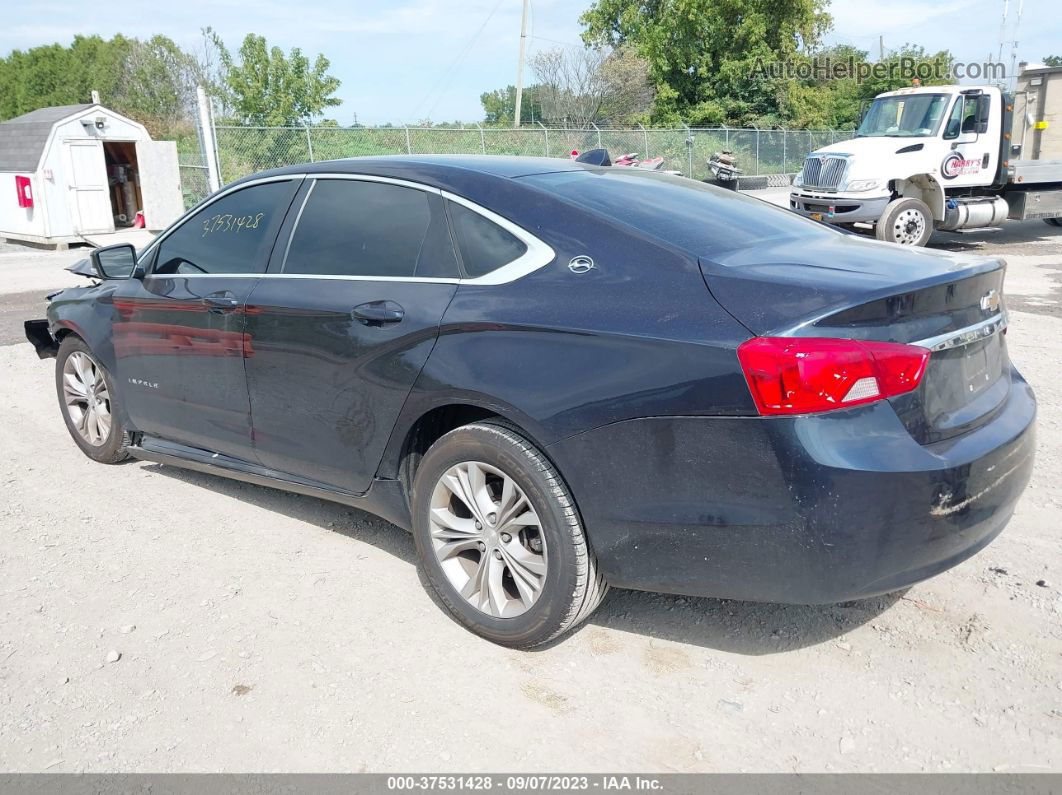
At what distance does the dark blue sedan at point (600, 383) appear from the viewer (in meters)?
2.64

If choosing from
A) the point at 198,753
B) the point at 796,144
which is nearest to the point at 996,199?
the point at 198,753

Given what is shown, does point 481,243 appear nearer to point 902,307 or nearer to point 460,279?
point 460,279

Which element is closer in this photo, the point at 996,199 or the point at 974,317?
the point at 974,317

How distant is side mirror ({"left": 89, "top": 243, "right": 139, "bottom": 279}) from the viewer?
493 cm

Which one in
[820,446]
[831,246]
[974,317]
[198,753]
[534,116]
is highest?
[534,116]

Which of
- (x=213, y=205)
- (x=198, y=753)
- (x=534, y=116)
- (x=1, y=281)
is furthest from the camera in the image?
(x=534, y=116)

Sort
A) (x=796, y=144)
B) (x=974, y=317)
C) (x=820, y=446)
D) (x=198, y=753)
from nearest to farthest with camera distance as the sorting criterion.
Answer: (x=820, y=446), (x=198, y=753), (x=974, y=317), (x=796, y=144)

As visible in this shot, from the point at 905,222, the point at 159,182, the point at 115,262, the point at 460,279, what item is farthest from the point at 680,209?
the point at 159,182

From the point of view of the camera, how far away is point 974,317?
3037 mm

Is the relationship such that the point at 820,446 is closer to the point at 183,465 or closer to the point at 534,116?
the point at 183,465

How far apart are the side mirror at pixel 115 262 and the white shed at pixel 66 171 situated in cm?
1599

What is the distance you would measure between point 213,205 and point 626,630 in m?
2.84

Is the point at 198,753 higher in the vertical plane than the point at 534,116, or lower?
lower

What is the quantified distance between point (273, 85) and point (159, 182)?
15973 millimetres
